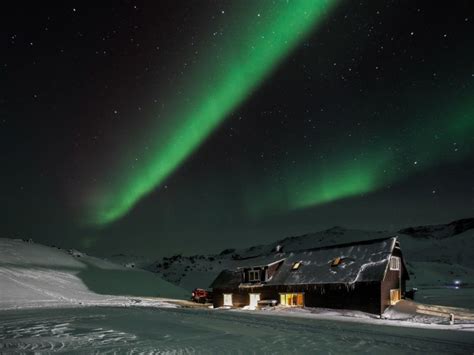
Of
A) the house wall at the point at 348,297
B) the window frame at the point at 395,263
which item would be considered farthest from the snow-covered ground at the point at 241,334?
the window frame at the point at 395,263

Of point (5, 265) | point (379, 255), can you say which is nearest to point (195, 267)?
point (5, 265)

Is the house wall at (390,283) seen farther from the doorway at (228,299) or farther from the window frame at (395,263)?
the doorway at (228,299)

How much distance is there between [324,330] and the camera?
995 inches

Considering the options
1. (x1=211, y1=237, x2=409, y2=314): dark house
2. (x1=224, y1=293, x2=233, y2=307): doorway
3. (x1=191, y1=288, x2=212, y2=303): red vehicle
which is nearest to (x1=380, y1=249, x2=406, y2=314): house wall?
(x1=211, y1=237, x2=409, y2=314): dark house

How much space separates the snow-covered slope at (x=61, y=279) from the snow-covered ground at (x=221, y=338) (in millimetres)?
25360

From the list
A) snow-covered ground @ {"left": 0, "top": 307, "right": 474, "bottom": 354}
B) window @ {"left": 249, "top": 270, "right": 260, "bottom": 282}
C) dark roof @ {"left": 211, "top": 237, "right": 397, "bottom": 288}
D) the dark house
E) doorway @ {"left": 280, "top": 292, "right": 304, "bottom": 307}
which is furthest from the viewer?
window @ {"left": 249, "top": 270, "right": 260, "bottom": 282}

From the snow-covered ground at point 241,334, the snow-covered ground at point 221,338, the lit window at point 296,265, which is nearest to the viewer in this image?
the snow-covered ground at point 221,338

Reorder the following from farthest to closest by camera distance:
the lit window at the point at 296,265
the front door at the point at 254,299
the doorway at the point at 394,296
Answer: the front door at the point at 254,299 → the lit window at the point at 296,265 → the doorway at the point at 394,296

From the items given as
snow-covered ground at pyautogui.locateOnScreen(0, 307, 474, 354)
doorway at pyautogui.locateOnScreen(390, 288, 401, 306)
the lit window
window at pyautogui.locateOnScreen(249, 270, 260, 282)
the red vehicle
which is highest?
the lit window

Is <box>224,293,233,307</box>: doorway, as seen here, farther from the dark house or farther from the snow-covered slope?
the snow-covered slope

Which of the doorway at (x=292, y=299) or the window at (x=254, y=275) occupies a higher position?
the window at (x=254, y=275)

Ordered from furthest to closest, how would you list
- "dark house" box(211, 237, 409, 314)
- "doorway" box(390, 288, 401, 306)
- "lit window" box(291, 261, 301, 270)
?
"lit window" box(291, 261, 301, 270) < "doorway" box(390, 288, 401, 306) < "dark house" box(211, 237, 409, 314)

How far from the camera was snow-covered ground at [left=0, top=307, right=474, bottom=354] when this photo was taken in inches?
736

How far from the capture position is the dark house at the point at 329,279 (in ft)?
124
